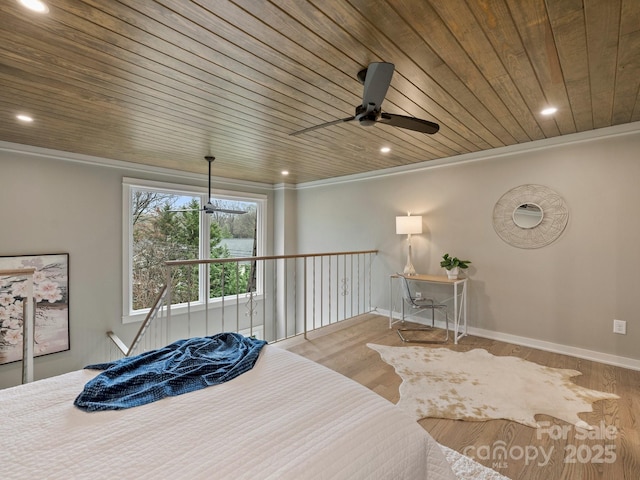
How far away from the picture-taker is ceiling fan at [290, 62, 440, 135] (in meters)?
1.57

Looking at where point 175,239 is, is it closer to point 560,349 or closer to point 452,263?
point 452,263

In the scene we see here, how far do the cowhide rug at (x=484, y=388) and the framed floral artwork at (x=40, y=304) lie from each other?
3865 mm

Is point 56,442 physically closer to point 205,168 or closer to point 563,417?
point 563,417

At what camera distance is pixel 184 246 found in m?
4.88

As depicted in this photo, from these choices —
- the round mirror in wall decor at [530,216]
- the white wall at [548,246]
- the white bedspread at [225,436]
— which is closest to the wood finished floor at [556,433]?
the white wall at [548,246]

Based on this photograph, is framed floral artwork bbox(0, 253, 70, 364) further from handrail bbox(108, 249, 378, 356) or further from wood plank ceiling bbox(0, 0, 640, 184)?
wood plank ceiling bbox(0, 0, 640, 184)

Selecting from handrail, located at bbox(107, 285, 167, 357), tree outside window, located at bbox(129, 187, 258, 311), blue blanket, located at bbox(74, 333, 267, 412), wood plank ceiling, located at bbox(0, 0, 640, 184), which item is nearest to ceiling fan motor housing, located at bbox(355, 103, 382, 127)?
wood plank ceiling, located at bbox(0, 0, 640, 184)

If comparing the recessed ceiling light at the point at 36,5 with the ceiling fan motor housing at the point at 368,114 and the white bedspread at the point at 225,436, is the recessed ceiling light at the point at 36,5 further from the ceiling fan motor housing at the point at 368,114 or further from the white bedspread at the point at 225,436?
the white bedspread at the point at 225,436

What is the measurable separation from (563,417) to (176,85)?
3.55 metres

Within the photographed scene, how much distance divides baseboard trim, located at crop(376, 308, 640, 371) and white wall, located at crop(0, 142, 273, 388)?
4767 mm

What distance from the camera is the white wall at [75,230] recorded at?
347cm

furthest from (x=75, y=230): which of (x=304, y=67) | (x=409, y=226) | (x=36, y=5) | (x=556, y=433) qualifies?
(x=556, y=433)

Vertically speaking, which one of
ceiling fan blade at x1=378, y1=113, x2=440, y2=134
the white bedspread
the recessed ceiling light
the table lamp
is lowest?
the white bedspread

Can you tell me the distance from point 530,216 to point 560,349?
147 cm
